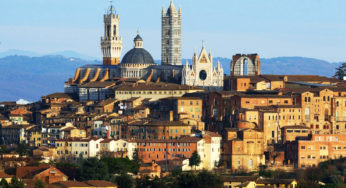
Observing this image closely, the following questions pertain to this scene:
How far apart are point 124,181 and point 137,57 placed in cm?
5168

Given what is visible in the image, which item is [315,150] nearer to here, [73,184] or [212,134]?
[212,134]

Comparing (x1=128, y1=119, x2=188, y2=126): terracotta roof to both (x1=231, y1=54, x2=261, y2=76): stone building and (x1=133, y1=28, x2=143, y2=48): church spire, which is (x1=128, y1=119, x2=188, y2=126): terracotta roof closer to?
(x1=231, y1=54, x2=261, y2=76): stone building

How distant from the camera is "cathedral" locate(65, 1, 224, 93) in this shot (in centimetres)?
12975

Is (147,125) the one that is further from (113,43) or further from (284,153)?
(113,43)

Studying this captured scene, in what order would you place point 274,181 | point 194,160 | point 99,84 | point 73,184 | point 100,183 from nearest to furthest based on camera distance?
point 73,184, point 100,183, point 274,181, point 194,160, point 99,84

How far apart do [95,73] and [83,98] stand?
12.7 metres

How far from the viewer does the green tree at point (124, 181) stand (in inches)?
3443

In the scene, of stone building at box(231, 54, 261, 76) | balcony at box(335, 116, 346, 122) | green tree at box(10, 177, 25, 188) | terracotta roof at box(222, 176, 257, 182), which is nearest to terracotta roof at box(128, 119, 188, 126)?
balcony at box(335, 116, 346, 122)

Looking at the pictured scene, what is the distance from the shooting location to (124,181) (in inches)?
3472

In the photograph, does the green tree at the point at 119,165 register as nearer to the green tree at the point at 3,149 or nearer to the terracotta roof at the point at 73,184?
the terracotta roof at the point at 73,184

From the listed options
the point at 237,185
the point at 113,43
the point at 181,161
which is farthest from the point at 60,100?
the point at 237,185

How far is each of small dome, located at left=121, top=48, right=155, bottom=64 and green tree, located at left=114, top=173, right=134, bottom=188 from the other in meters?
49.4

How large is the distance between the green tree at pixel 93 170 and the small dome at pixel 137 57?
4529 centimetres

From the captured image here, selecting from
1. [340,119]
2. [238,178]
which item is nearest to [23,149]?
[238,178]
